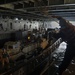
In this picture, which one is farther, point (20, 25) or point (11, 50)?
point (20, 25)

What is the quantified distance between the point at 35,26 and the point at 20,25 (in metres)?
6.01

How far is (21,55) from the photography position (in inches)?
468

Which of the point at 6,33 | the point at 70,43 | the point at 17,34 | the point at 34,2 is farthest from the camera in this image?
the point at 17,34

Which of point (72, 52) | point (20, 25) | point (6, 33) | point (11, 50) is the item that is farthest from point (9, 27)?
point (72, 52)

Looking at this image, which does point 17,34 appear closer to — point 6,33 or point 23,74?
point 6,33

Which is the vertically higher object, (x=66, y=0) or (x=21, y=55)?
(x=66, y=0)

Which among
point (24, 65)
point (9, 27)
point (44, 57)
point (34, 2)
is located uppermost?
point (34, 2)

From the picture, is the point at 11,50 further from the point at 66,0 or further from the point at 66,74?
the point at 66,74

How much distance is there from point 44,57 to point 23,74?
420 cm

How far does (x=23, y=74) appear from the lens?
8914 millimetres

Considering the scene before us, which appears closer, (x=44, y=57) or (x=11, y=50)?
(x=11, y=50)

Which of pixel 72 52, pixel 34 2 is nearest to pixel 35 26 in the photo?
pixel 34 2

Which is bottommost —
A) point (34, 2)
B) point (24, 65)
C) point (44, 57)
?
point (44, 57)

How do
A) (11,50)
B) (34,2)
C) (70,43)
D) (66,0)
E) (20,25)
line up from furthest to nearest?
(20,25)
(11,50)
(34,2)
(66,0)
(70,43)
